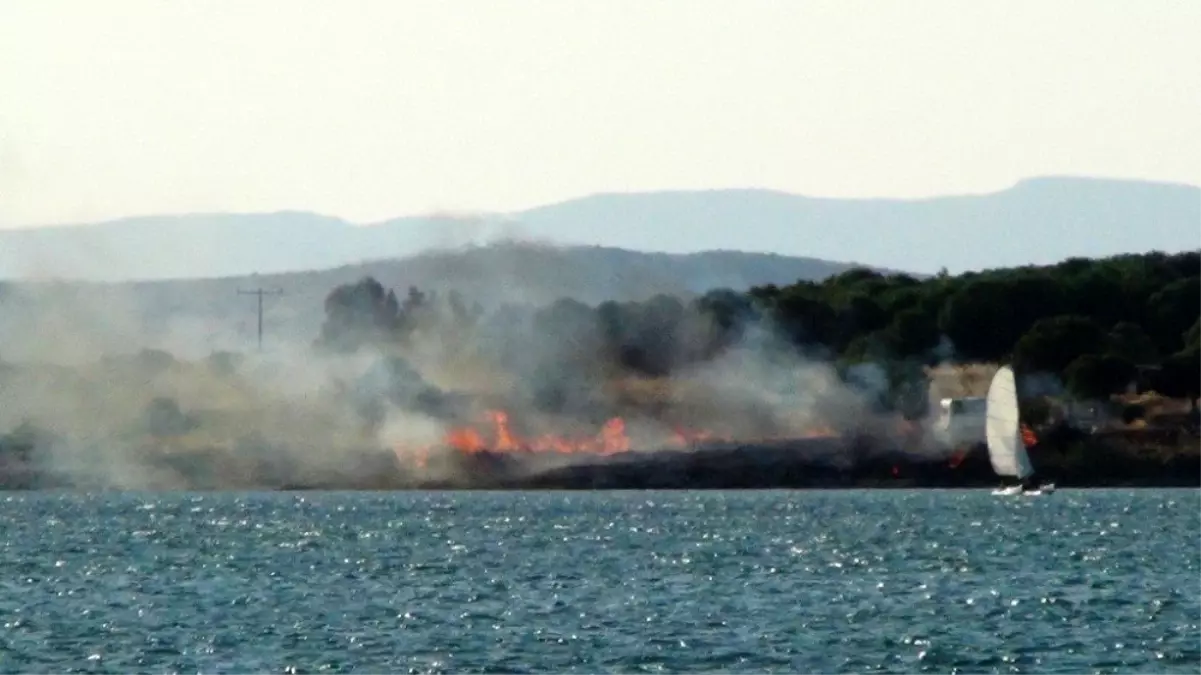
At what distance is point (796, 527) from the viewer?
158500 mm

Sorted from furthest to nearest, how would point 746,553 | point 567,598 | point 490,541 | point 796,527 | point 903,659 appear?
1. point 796,527
2. point 490,541
3. point 746,553
4. point 567,598
5. point 903,659

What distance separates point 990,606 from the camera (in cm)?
9175

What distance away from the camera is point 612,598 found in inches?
3794

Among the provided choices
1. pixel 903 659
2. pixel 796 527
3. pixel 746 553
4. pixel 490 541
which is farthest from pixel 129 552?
pixel 903 659

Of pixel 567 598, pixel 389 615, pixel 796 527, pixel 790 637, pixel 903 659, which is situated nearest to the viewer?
pixel 903 659

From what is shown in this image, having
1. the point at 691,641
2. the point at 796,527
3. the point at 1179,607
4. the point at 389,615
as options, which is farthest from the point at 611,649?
the point at 796,527

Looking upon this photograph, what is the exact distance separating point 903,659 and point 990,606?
57.4ft

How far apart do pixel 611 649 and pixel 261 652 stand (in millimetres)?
9589

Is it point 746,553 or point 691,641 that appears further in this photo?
point 746,553

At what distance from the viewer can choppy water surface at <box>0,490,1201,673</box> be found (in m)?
75.9

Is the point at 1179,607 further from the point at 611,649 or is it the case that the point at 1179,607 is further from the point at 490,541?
the point at 490,541

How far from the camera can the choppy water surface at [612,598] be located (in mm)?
75938

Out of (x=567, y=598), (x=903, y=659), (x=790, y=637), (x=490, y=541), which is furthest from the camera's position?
(x=490, y=541)

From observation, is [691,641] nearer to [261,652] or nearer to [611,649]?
[611,649]
